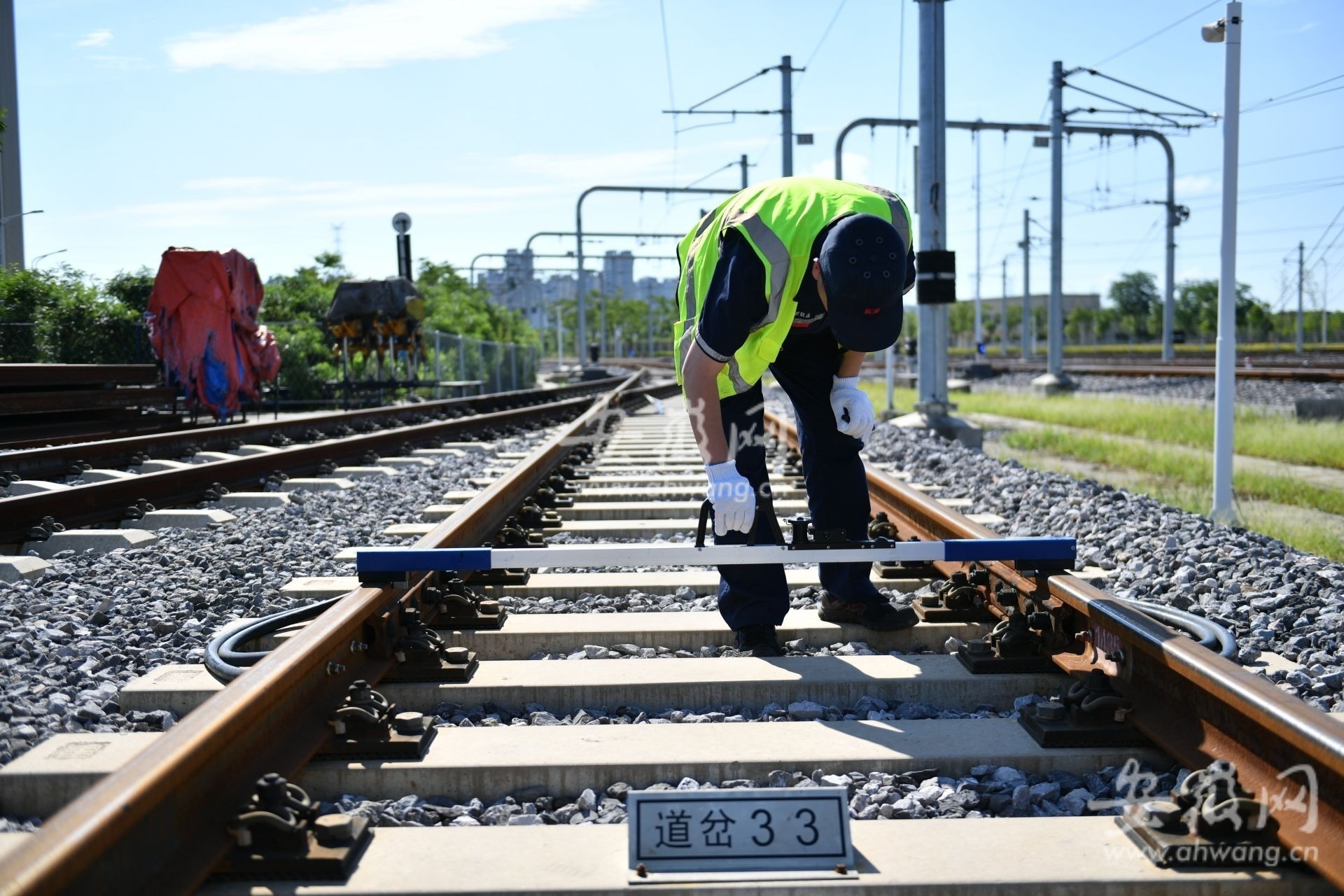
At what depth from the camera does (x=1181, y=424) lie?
14180mm

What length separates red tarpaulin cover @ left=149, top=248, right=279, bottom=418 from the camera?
516 inches

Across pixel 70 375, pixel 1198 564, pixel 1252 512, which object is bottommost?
pixel 1252 512

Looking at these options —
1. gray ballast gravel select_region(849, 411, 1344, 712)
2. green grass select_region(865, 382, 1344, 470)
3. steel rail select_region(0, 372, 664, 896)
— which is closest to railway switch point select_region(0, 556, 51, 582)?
steel rail select_region(0, 372, 664, 896)

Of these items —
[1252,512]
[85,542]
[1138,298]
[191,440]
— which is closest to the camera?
[85,542]

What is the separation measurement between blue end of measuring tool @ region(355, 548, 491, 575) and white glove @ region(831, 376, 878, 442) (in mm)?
1175

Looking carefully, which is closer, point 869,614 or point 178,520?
point 869,614

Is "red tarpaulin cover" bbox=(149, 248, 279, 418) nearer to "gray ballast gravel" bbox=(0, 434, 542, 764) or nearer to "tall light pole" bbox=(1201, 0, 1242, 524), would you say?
"gray ballast gravel" bbox=(0, 434, 542, 764)

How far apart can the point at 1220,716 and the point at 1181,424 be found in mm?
12959

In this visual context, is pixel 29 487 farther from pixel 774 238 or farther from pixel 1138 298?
pixel 1138 298

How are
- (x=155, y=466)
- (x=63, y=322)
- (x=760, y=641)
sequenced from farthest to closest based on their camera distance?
1. (x=63, y=322)
2. (x=155, y=466)
3. (x=760, y=641)

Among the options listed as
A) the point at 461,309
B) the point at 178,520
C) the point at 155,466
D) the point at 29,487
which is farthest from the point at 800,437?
the point at 461,309

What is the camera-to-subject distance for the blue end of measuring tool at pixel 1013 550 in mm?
3211

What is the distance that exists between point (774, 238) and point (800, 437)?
97 centimetres

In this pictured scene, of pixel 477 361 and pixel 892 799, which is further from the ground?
pixel 477 361
